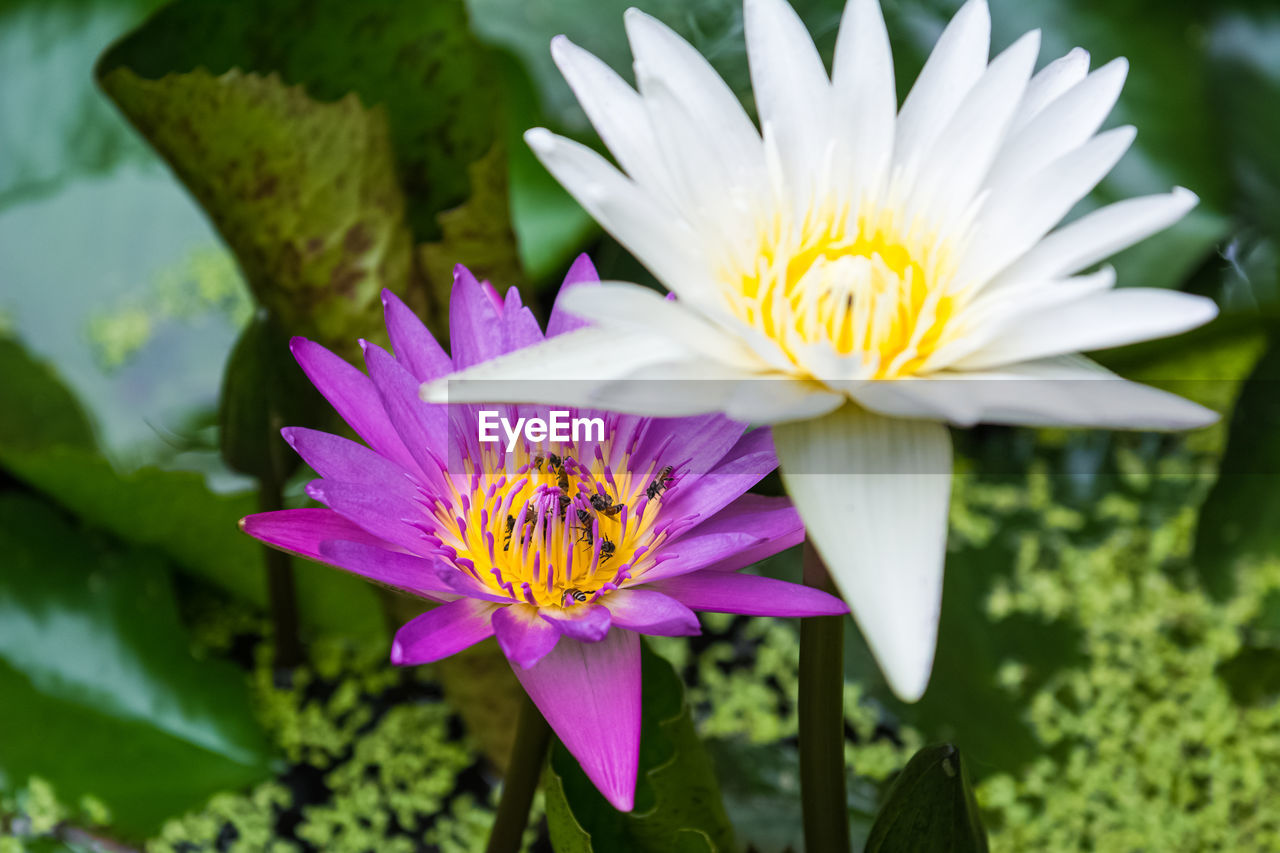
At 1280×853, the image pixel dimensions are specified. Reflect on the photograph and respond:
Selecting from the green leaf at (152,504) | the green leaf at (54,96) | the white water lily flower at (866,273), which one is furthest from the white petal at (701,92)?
the green leaf at (54,96)

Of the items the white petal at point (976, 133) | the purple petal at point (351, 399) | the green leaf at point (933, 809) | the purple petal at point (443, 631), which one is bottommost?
the green leaf at point (933, 809)

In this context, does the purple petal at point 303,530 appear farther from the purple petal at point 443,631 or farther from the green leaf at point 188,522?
the green leaf at point 188,522

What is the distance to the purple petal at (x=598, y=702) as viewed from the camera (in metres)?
0.49

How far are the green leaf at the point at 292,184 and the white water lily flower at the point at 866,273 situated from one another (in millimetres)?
437

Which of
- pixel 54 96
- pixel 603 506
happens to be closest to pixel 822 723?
pixel 603 506

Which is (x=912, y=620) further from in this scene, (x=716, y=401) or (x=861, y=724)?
(x=861, y=724)

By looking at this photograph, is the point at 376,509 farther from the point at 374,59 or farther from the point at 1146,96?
the point at 1146,96

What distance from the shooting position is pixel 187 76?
33.1 inches

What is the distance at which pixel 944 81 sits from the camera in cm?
55

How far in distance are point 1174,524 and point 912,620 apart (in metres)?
1.06

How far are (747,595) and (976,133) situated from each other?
0.84 feet

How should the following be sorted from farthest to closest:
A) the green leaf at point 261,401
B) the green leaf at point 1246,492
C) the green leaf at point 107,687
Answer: the green leaf at point 1246,492, the green leaf at point 107,687, the green leaf at point 261,401

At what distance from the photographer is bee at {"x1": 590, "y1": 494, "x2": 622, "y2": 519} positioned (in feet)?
1.86

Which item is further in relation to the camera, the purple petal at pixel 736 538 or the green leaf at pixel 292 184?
the green leaf at pixel 292 184
